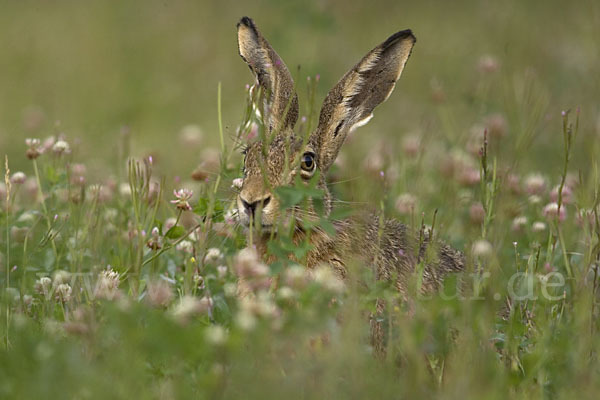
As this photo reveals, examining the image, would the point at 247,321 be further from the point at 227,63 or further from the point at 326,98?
the point at 227,63

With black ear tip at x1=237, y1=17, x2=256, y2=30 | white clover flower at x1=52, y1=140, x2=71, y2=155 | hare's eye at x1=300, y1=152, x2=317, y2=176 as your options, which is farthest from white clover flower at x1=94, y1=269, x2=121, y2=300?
black ear tip at x1=237, y1=17, x2=256, y2=30

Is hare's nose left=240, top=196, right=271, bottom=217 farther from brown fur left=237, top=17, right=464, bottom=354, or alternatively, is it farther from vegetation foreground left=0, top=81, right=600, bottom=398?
vegetation foreground left=0, top=81, right=600, bottom=398

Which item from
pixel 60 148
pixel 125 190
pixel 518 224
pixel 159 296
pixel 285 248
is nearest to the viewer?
pixel 159 296

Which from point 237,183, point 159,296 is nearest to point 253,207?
point 237,183

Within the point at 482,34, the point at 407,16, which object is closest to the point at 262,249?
the point at 482,34

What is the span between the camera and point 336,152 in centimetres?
570

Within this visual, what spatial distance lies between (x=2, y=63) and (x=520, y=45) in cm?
770

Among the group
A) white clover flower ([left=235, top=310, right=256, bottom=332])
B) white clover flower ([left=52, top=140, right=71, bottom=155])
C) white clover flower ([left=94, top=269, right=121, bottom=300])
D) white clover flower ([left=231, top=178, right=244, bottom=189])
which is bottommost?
white clover flower ([left=94, top=269, right=121, bottom=300])

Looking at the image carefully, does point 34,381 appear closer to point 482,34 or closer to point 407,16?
point 482,34

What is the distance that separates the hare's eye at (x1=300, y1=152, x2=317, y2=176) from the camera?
5.33 meters

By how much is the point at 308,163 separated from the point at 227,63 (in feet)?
26.9

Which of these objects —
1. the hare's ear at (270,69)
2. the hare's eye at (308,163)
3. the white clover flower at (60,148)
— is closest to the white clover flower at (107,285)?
the white clover flower at (60,148)

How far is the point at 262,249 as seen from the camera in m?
5.03

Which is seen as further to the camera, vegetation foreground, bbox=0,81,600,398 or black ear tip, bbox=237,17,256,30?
black ear tip, bbox=237,17,256,30
